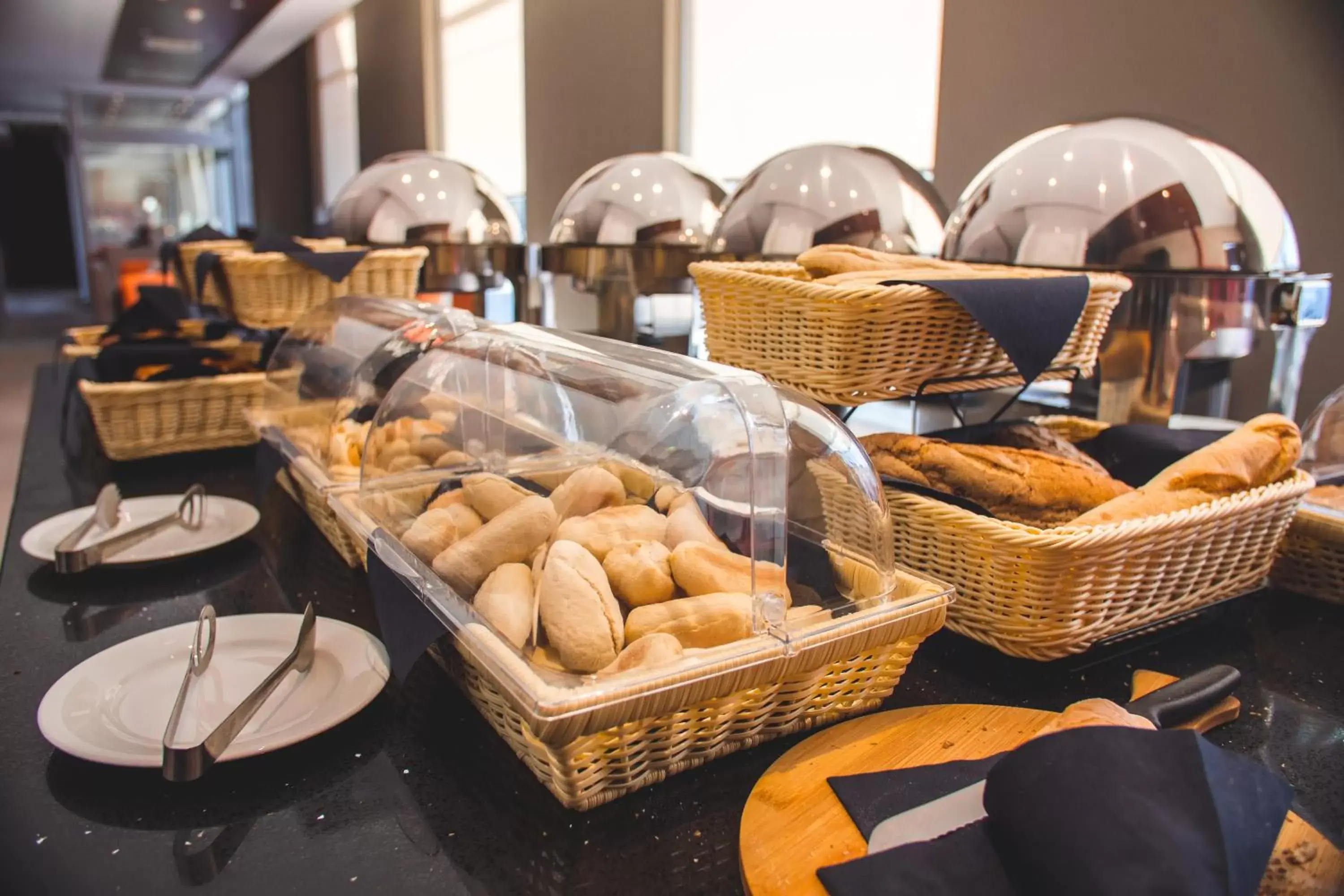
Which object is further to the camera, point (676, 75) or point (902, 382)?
point (676, 75)

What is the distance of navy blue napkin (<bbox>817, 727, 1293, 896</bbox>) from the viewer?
350 millimetres

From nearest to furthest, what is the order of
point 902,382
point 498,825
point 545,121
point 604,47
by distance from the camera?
1. point 498,825
2. point 902,382
3. point 604,47
4. point 545,121

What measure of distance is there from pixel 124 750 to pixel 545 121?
3.49 meters

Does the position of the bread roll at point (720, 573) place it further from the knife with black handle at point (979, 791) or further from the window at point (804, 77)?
the window at point (804, 77)

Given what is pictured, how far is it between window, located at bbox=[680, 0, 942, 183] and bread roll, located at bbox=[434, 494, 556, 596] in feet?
5.48

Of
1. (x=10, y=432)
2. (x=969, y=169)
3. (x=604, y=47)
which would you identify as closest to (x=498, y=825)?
(x=969, y=169)

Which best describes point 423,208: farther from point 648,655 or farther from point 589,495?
point 648,655

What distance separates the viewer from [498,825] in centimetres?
49

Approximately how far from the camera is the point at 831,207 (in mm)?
1073

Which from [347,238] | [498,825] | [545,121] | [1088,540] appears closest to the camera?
[498,825]

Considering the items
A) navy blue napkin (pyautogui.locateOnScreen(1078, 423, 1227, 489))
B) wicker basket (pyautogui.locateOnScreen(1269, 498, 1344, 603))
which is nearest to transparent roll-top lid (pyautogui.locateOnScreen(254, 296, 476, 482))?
navy blue napkin (pyautogui.locateOnScreen(1078, 423, 1227, 489))

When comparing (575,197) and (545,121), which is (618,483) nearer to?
(575,197)

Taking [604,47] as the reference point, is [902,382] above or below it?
below

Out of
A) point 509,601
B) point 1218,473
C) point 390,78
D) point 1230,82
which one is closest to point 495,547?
point 509,601
